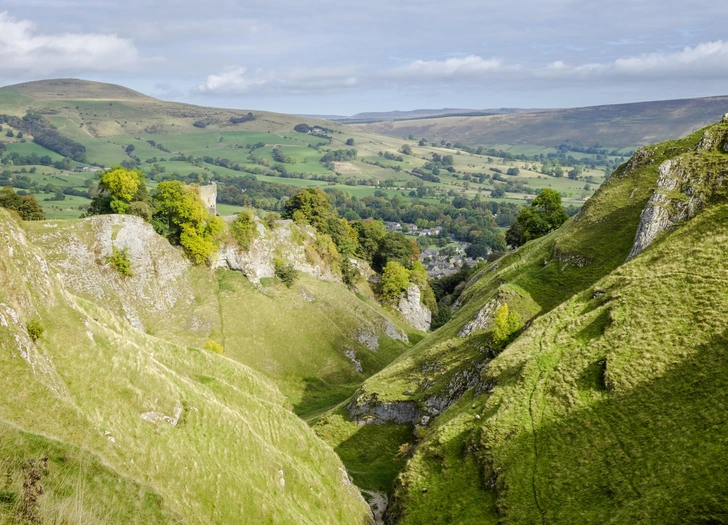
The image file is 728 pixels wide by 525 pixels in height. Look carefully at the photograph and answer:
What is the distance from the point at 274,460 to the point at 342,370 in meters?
40.1

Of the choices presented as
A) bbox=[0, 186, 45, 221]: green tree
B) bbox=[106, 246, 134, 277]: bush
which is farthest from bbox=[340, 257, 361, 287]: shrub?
bbox=[0, 186, 45, 221]: green tree

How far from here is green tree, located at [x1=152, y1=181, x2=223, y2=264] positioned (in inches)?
3093

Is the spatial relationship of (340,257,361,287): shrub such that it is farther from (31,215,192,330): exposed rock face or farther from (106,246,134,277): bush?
(106,246,134,277): bush

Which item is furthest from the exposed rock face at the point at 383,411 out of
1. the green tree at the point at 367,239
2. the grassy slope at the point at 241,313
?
the green tree at the point at 367,239

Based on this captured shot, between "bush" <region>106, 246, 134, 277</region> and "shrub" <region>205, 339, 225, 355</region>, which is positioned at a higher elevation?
"bush" <region>106, 246, 134, 277</region>

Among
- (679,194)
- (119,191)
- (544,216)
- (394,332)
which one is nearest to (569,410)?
(679,194)

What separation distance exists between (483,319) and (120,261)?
43.8m

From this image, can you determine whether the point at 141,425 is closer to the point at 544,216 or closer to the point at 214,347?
the point at 214,347

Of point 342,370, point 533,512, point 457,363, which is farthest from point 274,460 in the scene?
point 342,370

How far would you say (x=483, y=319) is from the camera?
5934 centimetres

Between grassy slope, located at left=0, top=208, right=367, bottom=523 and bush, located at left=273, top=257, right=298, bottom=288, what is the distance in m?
42.9

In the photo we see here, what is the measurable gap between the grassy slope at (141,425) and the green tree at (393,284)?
2568 inches

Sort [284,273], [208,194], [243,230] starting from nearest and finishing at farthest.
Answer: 1. [243,230]
2. [284,273]
3. [208,194]

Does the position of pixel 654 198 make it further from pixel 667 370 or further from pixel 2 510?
pixel 2 510
